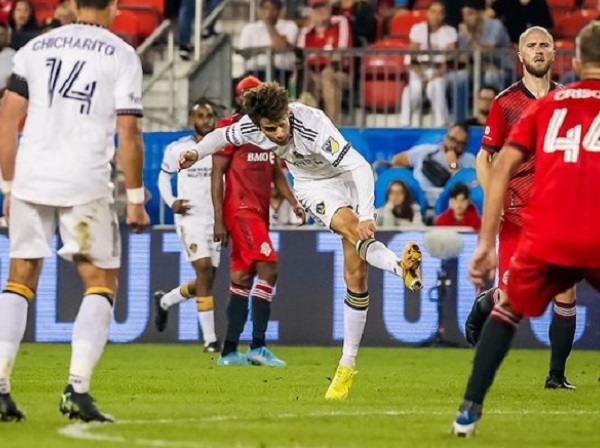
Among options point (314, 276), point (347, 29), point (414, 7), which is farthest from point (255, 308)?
point (414, 7)

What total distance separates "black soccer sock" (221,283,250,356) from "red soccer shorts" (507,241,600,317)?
7.11 meters

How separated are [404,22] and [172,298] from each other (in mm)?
6141

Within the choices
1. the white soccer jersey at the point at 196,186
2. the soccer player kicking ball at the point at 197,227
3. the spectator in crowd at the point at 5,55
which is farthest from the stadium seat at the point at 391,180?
the spectator in crowd at the point at 5,55

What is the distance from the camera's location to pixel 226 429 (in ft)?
30.3

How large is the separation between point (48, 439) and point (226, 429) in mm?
1004

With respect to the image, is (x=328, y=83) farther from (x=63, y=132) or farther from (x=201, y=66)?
(x=63, y=132)

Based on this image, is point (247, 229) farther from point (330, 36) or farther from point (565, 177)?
point (565, 177)

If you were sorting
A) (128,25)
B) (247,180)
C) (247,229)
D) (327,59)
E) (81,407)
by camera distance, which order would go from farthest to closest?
(128,25), (327,59), (247,180), (247,229), (81,407)

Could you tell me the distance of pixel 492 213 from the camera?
28.3 ft

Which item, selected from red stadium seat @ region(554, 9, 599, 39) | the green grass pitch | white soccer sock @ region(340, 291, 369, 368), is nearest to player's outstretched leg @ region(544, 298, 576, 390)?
the green grass pitch

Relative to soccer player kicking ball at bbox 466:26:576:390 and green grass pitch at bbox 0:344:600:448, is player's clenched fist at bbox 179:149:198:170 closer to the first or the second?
green grass pitch at bbox 0:344:600:448

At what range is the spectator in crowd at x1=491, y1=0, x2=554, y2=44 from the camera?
72.0 feet

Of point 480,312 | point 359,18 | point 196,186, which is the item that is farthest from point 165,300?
point 480,312

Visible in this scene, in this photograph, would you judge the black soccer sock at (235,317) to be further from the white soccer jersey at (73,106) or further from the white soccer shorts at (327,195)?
the white soccer jersey at (73,106)
